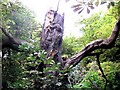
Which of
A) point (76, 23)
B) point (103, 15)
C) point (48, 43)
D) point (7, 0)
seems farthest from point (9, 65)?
point (103, 15)

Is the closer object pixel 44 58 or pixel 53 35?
pixel 44 58

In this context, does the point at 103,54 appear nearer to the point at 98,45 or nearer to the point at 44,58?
the point at 98,45

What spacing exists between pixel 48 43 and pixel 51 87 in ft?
1.52

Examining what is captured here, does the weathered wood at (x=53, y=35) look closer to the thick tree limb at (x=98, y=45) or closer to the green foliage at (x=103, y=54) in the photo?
the thick tree limb at (x=98, y=45)

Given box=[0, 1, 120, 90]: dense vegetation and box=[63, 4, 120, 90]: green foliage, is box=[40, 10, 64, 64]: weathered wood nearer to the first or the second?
box=[0, 1, 120, 90]: dense vegetation

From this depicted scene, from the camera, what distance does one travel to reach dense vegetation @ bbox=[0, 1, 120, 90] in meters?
1.71

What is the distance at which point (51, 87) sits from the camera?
176cm

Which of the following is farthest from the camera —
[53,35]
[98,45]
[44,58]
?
[53,35]

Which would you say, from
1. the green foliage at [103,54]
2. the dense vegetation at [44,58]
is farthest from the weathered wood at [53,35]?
the green foliage at [103,54]

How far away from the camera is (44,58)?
1540 millimetres

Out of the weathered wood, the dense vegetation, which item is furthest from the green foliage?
the weathered wood

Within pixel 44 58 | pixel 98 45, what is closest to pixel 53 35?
pixel 98 45

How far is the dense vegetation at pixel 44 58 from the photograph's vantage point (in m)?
1.71

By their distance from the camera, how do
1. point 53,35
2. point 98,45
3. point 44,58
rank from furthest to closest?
point 53,35
point 98,45
point 44,58
